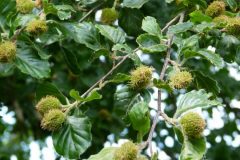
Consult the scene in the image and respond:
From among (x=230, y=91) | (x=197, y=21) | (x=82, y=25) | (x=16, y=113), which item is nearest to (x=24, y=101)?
(x=16, y=113)

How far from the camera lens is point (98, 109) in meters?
2.73

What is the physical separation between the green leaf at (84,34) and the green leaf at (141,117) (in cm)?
34

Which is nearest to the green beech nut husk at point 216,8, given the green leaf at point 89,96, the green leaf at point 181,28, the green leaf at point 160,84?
the green leaf at point 181,28

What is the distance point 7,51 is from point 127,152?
492mm

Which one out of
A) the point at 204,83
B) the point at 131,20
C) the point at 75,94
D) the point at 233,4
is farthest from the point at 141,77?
the point at 131,20

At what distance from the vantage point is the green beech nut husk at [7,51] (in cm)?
152

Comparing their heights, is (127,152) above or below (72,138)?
above

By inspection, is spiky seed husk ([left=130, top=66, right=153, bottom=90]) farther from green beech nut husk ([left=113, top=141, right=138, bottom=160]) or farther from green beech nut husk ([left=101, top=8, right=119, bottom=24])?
green beech nut husk ([left=101, top=8, right=119, bottom=24])

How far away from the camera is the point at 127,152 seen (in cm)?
123

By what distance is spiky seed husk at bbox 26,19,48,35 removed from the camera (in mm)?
1563

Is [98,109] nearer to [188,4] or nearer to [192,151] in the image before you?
[188,4]

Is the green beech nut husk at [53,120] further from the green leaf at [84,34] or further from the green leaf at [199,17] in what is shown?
the green leaf at [199,17]

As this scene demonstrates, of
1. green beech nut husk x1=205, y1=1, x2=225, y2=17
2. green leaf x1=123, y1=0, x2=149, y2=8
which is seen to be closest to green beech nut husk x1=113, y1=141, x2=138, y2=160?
green beech nut husk x1=205, y1=1, x2=225, y2=17

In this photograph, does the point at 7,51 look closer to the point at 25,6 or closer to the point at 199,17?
the point at 25,6
